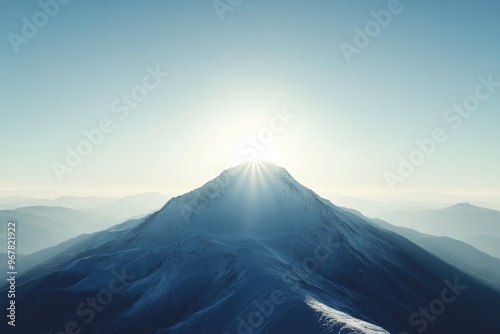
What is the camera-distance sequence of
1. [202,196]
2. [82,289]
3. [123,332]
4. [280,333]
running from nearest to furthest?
[280,333], [123,332], [82,289], [202,196]

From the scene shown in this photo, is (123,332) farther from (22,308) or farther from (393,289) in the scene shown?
(393,289)

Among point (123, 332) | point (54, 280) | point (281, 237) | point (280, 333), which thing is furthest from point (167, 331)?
point (54, 280)

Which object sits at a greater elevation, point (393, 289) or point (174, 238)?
point (174, 238)

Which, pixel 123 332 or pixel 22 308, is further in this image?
pixel 22 308

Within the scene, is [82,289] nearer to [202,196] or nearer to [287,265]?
[202,196]

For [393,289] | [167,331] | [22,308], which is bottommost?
[393,289]

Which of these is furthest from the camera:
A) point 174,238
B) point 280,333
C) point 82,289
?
point 174,238
